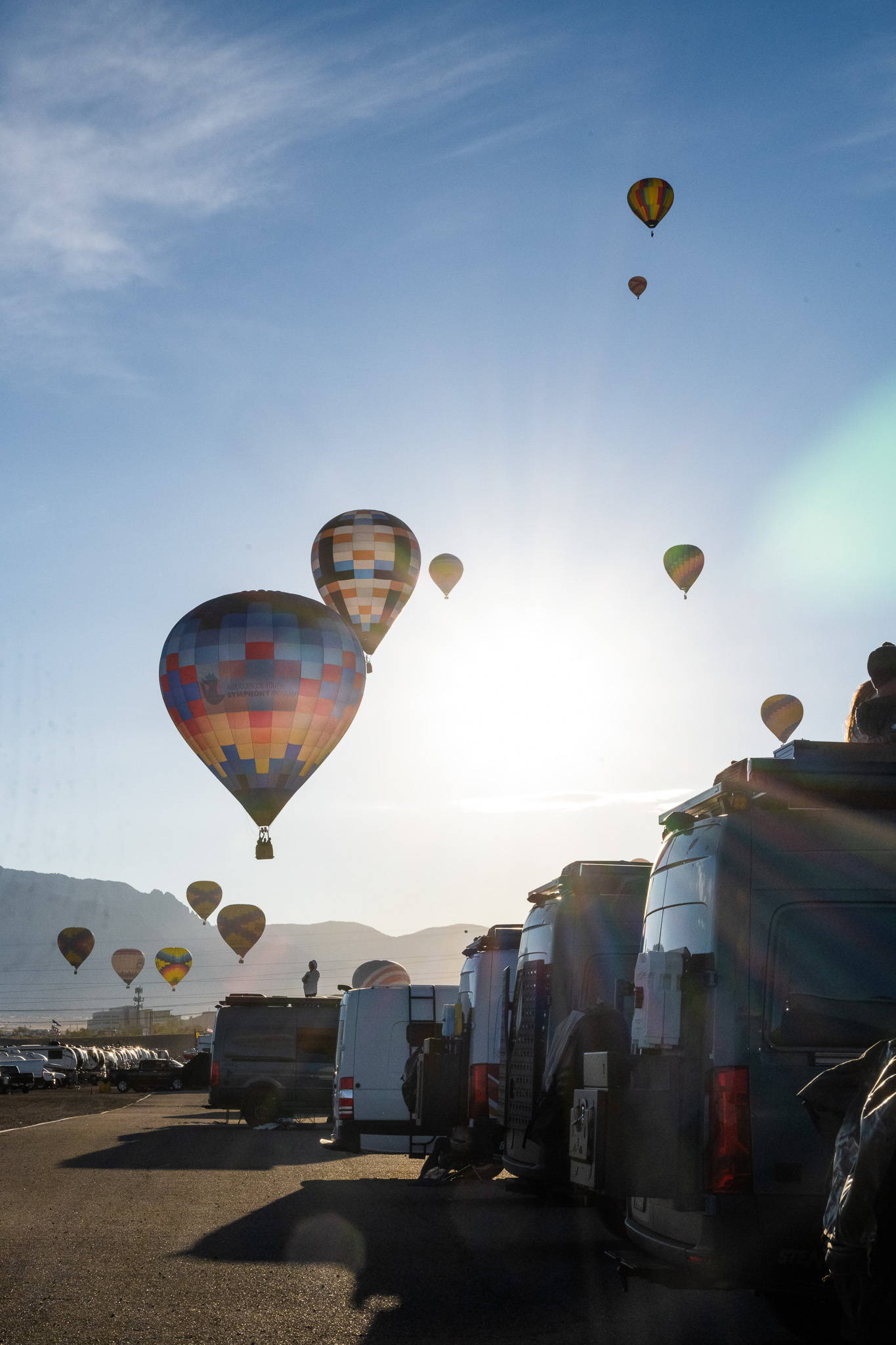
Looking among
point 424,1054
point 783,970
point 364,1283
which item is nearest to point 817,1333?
point 783,970

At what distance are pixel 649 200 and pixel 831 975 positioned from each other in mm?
29859

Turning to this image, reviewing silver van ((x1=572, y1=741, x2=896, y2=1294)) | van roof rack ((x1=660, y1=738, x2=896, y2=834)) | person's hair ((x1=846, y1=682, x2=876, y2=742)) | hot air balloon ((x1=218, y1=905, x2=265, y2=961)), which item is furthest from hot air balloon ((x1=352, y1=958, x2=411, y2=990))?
van roof rack ((x1=660, y1=738, x2=896, y2=834))

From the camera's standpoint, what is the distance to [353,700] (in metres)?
38.4

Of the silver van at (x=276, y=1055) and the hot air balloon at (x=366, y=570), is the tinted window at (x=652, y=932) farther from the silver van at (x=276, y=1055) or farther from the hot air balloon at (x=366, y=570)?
the hot air balloon at (x=366, y=570)

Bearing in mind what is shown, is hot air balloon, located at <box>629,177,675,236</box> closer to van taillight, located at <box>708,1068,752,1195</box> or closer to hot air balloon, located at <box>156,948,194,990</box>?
van taillight, located at <box>708,1068,752,1195</box>

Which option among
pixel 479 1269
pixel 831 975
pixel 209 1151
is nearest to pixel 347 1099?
pixel 209 1151

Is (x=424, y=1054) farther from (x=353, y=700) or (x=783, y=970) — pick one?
(x=353, y=700)

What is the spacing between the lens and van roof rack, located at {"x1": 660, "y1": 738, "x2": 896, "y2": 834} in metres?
6.89

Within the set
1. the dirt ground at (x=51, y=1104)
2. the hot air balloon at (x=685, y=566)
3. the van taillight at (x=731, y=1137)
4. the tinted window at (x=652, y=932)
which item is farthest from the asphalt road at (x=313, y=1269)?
the hot air balloon at (x=685, y=566)

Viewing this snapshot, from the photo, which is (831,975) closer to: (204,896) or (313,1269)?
(313,1269)

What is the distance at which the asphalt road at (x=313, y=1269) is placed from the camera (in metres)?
7.86

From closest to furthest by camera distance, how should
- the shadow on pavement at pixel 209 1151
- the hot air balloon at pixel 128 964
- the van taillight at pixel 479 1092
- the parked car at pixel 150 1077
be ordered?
the van taillight at pixel 479 1092 → the shadow on pavement at pixel 209 1151 → the parked car at pixel 150 1077 → the hot air balloon at pixel 128 964

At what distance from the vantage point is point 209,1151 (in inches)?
879

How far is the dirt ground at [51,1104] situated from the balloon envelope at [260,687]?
8.90m
